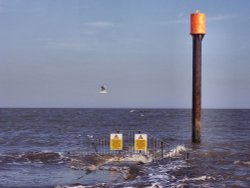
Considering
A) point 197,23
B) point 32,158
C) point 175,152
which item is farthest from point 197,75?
point 32,158

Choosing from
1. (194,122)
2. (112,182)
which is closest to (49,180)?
(112,182)

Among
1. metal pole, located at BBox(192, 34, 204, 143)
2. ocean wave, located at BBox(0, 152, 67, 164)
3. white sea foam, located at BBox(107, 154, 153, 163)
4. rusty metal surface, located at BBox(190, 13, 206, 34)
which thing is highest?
rusty metal surface, located at BBox(190, 13, 206, 34)

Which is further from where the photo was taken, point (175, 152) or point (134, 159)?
point (175, 152)

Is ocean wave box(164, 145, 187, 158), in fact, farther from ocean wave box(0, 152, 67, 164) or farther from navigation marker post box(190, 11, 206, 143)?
ocean wave box(0, 152, 67, 164)

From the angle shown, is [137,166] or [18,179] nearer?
[18,179]

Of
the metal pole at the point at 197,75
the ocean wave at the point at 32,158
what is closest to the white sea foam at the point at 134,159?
the ocean wave at the point at 32,158

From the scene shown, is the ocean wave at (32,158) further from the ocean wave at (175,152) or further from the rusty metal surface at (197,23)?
the rusty metal surface at (197,23)

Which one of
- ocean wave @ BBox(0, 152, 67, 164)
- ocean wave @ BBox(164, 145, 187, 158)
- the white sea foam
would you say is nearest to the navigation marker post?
ocean wave @ BBox(164, 145, 187, 158)

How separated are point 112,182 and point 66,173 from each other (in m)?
3.46

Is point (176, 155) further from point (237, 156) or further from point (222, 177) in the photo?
point (222, 177)

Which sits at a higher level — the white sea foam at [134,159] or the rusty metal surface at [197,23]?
the rusty metal surface at [197,23]

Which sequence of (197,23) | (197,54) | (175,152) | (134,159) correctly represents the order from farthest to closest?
(175,152)
(197,54)
(197,23)
(134,159)

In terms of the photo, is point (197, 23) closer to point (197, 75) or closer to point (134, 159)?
point (197, 75)

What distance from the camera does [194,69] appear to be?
29078 millimetres
